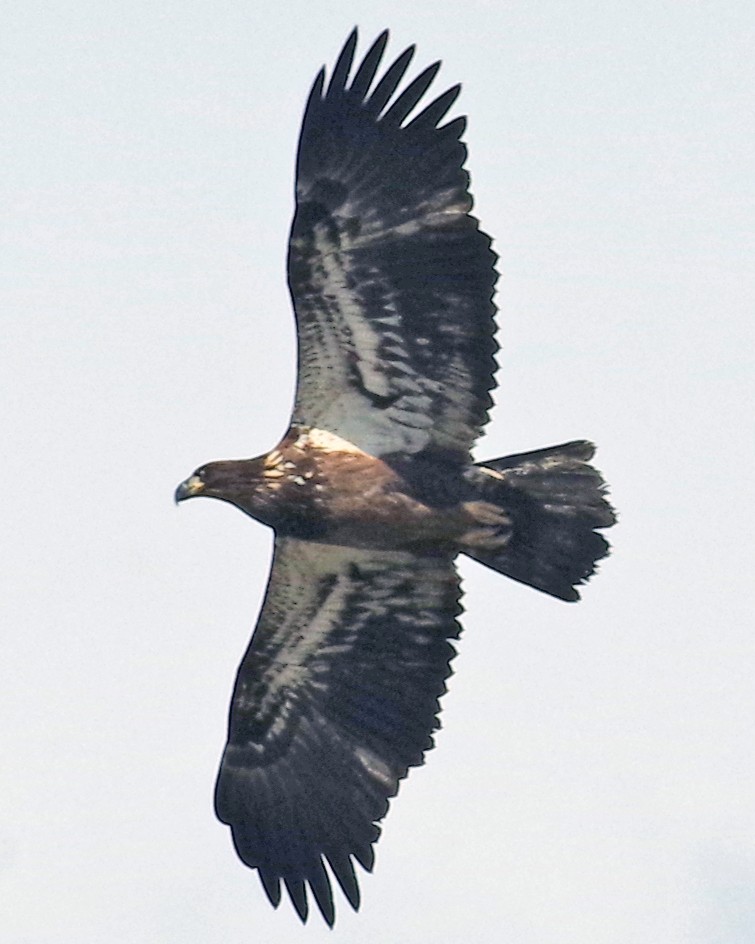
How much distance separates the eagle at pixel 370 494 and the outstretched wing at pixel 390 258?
0.01 metres

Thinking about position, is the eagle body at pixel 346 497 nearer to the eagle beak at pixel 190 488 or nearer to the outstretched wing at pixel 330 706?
the eagle beak at pixel 190 488

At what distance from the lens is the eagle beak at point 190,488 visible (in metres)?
17.0

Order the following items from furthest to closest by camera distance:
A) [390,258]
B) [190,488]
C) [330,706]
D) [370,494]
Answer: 1. [330,706]
2. [190,488]
3. [370,494]
4. [390,258]

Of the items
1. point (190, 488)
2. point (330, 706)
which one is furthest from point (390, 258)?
point (330, 706)

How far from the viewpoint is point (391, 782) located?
17.1 meters

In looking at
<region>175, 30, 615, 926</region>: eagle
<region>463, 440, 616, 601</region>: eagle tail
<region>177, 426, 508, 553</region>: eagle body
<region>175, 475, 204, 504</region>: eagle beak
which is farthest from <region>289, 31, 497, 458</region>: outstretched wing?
<region>175, 475, 204, 504</region>: eagle beak

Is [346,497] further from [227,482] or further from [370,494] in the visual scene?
[227,482]

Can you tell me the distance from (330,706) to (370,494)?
1.67 meters

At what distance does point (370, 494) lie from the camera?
16766mm

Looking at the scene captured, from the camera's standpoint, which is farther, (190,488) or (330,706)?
(330,706)

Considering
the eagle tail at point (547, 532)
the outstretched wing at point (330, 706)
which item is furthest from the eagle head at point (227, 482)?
the eagle tail at point (547, 532)

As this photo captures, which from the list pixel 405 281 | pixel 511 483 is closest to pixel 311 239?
pixel 405 281

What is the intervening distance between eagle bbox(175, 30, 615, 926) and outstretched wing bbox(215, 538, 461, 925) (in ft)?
0.04

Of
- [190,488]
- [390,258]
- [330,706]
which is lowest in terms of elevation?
[330,706]
